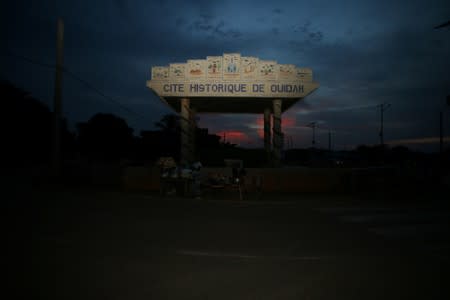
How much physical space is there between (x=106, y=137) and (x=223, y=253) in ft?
200

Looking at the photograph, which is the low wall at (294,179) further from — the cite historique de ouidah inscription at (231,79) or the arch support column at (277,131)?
the cite historique de ouidah inscription at (231,79)

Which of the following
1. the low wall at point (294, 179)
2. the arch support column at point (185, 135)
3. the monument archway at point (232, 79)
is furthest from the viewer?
the arch support column at point (185, 135)

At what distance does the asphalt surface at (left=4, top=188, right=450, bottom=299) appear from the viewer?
411 cm

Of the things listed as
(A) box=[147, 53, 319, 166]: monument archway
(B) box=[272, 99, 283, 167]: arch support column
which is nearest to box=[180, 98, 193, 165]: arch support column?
(A) box=[147, 53, 319, 166]: monument archway

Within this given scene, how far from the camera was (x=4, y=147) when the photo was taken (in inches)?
1500

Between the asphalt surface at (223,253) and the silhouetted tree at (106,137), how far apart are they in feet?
169

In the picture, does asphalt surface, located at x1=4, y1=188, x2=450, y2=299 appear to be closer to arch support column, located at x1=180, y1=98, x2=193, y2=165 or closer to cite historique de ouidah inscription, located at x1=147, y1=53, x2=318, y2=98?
arch support column, located at x1=180, y1=98, x2=193, y2=165

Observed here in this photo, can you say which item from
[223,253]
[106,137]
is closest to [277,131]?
[223,253]

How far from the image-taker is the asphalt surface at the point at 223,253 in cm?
411

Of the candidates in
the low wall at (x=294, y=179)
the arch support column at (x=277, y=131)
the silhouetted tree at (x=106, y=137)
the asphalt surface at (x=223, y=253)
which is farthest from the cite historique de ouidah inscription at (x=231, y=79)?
the silhouetted tree at (x=106, y=137)

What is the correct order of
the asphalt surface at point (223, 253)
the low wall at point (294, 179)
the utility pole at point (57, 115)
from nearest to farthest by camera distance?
the asphalt surface at point (223, 253)
the utility pole at point (57, 115)
the low wall at point (294, 179)

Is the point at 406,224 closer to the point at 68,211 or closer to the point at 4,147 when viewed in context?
the point at 68,211

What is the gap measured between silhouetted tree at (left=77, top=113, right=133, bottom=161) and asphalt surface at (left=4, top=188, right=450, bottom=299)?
2026 inches

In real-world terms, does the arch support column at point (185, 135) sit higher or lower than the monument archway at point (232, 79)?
lower
